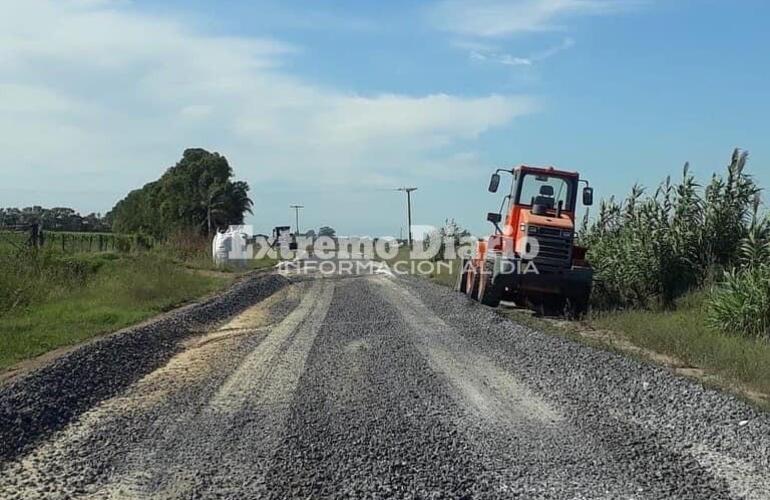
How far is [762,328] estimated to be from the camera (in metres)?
13.7

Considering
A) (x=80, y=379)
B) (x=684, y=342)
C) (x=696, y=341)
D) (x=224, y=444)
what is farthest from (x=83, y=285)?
(x=224, y=444)

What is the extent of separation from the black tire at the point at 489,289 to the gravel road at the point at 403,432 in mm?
6592

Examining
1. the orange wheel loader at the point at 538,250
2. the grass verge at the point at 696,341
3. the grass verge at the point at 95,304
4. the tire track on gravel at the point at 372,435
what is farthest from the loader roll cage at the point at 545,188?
the grass verge at the point at 95,304

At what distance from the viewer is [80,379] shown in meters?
10.2

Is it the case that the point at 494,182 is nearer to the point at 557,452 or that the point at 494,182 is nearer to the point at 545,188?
the point at 545,188

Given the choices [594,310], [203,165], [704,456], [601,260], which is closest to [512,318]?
[594,310]

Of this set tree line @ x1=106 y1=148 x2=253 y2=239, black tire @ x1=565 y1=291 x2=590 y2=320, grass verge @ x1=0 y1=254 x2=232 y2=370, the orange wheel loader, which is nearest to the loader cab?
the orange wheel loader

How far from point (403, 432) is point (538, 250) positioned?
38.8 ft

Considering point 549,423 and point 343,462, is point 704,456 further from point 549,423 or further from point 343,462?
point 343,462

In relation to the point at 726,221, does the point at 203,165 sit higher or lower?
higher

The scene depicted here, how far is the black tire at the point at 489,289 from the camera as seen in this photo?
773 inches

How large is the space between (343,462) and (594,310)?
45.4 feet

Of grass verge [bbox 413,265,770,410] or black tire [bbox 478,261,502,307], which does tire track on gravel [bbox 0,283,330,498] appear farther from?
black tire [bbox 478,261,502,307]

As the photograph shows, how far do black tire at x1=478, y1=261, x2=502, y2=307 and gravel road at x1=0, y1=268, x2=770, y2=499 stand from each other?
659cm
